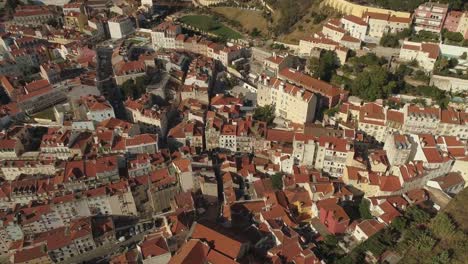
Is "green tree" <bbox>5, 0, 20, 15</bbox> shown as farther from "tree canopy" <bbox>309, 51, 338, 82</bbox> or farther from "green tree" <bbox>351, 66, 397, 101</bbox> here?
"green tree" <bbox>351, 66, 397, 101</bbox>

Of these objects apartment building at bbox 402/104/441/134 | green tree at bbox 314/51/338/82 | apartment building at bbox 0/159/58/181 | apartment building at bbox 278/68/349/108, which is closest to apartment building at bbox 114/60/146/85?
apartment building at bbox 0/159/58/181

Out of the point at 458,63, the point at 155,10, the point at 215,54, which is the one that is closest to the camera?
the point at 458,63

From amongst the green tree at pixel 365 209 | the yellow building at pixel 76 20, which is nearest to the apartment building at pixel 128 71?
the yellow building at pixel 76 20

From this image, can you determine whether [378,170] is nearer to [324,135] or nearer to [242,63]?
[324,135]

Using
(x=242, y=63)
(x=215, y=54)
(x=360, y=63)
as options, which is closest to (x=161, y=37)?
(x=215, y=54)

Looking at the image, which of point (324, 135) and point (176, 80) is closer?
point (324, 135)

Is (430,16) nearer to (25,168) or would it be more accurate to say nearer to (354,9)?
(354,9)
